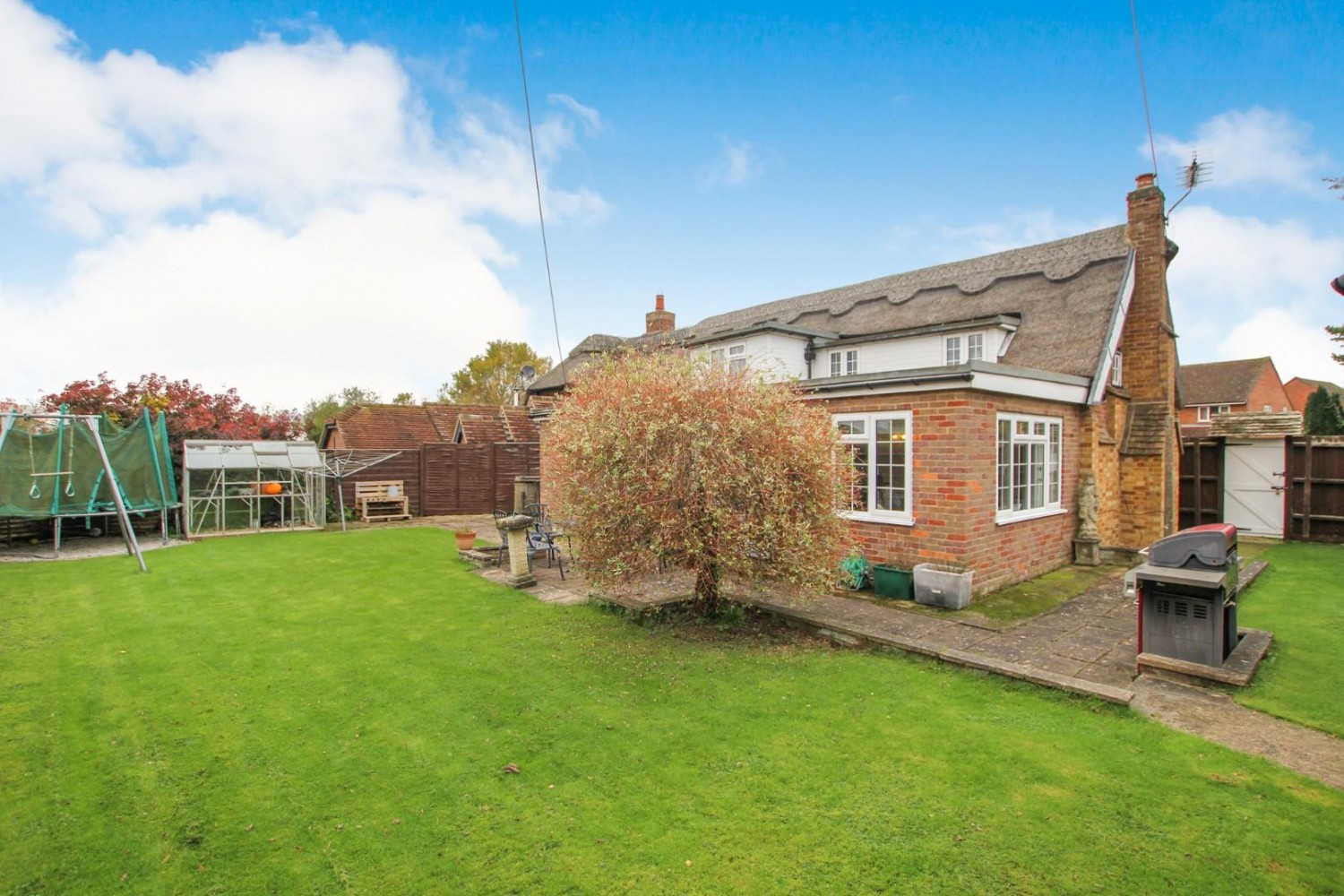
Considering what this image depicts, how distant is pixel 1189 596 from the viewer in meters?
5.41

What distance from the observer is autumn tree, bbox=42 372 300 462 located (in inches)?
651

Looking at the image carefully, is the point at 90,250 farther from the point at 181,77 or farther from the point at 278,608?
the point at 278,608

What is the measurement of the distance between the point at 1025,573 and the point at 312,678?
32.0 ft

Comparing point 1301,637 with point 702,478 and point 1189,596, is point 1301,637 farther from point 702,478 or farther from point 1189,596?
point 702,478

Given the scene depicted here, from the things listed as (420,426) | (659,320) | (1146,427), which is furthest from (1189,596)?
(420,426)

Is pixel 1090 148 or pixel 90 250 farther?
pixel 1090 148

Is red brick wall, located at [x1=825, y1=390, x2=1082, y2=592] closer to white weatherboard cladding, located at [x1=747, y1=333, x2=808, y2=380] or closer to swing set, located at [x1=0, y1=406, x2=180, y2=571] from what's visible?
white weatherboard cladding, located at [x1=747, y1=333, x2=808, y2=380]

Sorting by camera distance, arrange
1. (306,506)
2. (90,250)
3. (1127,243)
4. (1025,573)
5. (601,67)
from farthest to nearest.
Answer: (306,506)
(1127,243)
(90,250)
(601,67)
(1025,573)

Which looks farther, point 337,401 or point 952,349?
point 337,401

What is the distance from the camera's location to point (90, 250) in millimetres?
11148

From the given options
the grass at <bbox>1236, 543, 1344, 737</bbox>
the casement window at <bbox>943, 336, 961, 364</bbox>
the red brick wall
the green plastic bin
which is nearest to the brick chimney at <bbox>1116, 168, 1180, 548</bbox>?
the grass at <bbox>1236, 543, 1344, 737</bbox>

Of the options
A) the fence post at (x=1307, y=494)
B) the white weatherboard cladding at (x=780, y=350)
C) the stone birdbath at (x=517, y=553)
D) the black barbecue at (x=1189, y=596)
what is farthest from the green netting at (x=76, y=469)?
the fence post at (x=1307, y=494)

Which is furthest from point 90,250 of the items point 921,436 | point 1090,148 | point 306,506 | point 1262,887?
point 1090,148

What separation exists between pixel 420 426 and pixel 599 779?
23.8m
